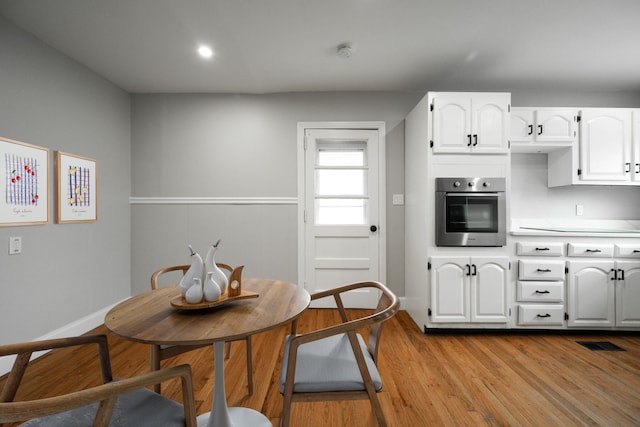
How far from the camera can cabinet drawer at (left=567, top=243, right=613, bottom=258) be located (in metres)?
2.60

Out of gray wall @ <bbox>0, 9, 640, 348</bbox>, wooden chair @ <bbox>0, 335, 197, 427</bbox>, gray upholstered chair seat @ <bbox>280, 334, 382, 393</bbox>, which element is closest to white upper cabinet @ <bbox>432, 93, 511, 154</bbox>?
gray wall @ <bbox>0, 9, 640, 348</bbox>

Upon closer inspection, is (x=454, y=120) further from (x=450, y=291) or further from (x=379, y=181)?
(x=450, y=291)

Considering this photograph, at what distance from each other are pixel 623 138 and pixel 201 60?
4.06 m

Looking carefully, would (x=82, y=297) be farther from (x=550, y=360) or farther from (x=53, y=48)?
(x=550, y=360)

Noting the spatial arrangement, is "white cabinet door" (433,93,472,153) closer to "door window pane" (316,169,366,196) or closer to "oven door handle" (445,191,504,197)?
"oven door handle" (445,191,504,197)

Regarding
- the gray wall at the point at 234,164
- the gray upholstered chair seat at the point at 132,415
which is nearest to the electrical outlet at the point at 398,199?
the gray wall at the point at 234,164

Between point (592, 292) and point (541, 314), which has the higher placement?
point (592, 292)

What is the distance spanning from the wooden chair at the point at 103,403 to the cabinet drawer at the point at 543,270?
9.23 feet

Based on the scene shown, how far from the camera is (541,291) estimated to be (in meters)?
2.62

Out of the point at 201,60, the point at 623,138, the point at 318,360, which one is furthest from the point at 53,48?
the point at 623,138

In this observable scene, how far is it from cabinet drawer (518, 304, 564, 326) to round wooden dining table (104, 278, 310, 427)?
2.32m

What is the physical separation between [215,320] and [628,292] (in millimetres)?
3511

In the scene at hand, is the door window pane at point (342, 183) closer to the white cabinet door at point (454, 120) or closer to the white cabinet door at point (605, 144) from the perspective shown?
the white cabinet door at point (454, 120)

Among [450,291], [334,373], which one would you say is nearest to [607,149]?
[450,291]
